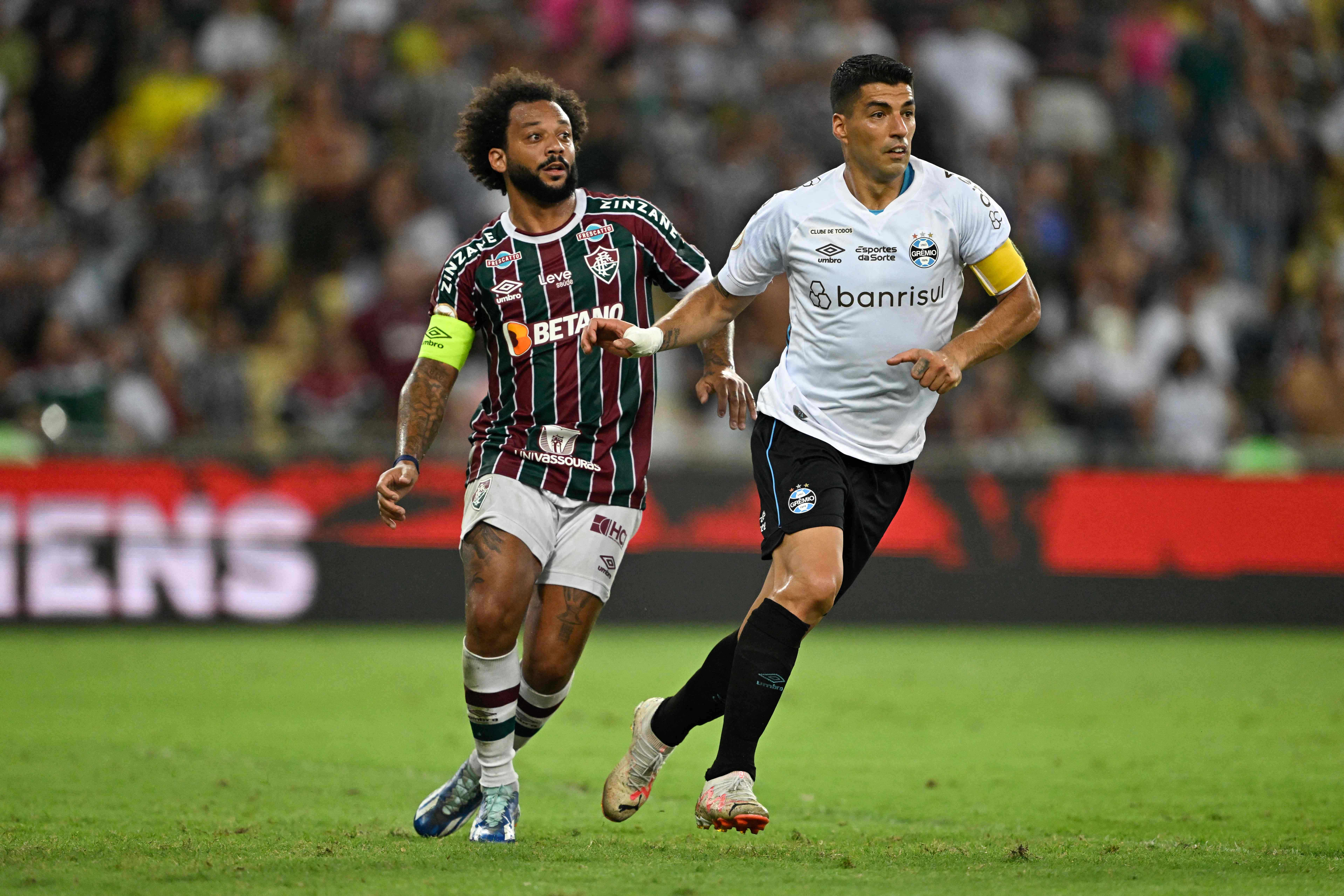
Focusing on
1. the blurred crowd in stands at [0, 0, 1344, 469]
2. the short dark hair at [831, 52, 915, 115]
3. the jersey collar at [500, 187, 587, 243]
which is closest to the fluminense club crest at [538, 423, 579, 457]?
the jersey collar at [500, 187, 587, 243]

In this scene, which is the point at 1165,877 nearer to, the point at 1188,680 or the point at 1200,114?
the point at 1188,680

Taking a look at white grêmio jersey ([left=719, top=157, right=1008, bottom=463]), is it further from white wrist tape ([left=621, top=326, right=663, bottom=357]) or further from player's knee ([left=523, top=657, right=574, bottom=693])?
player's knee ([left=523, top=657, right=574, bottom=693])

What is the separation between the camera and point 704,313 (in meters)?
5.88

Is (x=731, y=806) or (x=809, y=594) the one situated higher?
(x=809, y=594)

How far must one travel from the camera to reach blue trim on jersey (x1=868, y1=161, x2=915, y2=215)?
18.5ft

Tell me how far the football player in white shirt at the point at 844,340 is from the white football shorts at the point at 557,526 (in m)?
0.55

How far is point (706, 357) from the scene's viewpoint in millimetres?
6312

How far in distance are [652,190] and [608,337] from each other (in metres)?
9.46

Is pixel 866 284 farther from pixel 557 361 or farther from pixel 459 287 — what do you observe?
pixel 459 287

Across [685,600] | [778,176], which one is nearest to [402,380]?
[685,600]

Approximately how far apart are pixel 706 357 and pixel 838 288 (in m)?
0.86

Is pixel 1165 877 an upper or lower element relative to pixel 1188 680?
upper

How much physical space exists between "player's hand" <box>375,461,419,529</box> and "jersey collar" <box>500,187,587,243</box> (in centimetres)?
103

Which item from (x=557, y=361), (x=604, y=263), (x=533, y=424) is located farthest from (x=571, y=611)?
(x=604, y=263)
